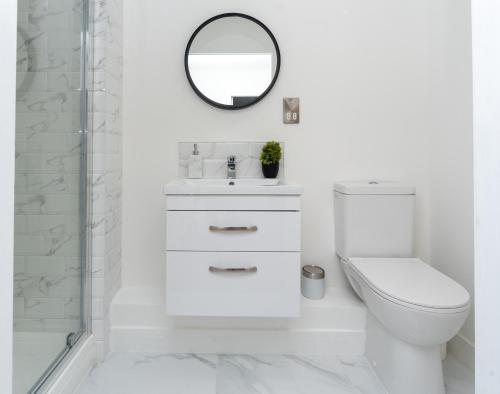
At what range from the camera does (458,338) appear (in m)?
1.55

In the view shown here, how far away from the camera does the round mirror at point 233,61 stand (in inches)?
69.2

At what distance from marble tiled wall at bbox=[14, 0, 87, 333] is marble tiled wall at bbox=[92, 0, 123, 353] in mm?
76

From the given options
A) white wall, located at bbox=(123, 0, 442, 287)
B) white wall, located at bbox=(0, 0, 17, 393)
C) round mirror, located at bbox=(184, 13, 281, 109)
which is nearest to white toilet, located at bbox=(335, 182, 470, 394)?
white wall, located at bbox=(123, 0, 442, 287)

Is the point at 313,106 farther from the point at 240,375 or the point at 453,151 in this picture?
the point at 240,375

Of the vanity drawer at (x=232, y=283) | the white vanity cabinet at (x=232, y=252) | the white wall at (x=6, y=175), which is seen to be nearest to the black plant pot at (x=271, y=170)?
the white vanity cabinet at (x=232, y=252)

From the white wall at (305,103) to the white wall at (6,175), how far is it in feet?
4.30

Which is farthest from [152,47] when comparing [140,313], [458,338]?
[458,338]

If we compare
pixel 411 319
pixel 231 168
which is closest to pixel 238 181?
pixel 231 168

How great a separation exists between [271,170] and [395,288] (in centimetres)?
84

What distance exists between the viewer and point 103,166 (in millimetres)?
1474

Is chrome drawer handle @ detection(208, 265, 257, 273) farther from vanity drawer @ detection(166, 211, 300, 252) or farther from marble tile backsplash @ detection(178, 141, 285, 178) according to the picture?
marble tile backsplash @ detection(178, 141, 285, 178)

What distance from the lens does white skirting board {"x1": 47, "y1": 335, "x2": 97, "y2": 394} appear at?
1.16 metres

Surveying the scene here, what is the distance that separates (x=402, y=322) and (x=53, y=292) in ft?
4.58

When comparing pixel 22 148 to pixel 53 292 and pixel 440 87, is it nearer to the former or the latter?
pixel 53 292
